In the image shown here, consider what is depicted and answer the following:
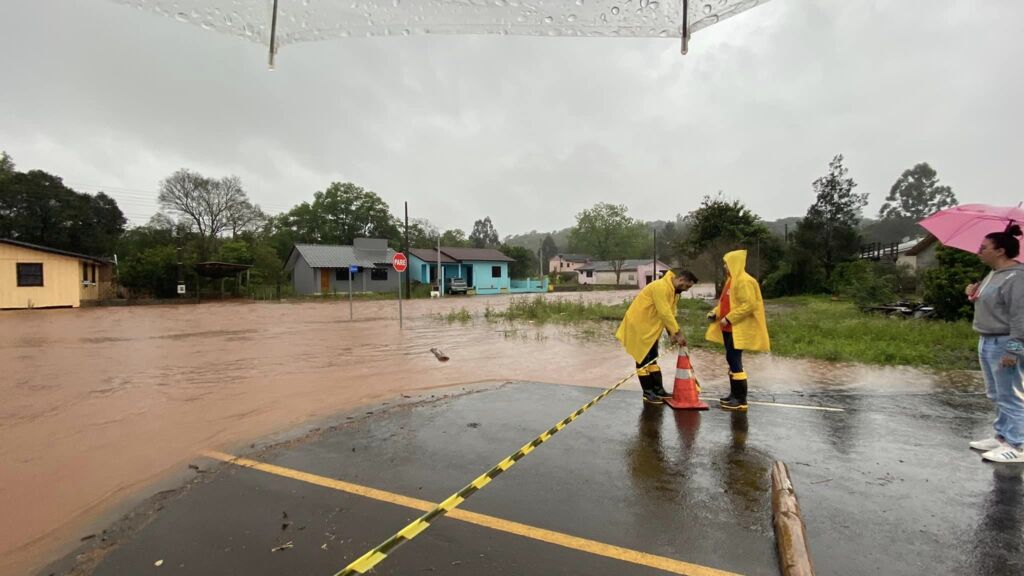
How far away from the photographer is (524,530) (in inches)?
111

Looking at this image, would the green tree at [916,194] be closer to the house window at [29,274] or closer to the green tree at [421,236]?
the green tree at [421,236]

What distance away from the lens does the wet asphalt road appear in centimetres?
254

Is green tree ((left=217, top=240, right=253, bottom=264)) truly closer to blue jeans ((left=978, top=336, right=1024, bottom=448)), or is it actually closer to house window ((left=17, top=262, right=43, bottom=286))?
house window ((left=17, top=262, right=43, bottom=286))

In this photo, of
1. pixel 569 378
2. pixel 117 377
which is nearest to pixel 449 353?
pixel 569 378

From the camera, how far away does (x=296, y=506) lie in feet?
10.4

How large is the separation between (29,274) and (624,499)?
32.4m

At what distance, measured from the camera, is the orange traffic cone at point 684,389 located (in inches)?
212

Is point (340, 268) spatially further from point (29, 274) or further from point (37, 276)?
point (29, 274)

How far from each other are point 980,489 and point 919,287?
2645 cm

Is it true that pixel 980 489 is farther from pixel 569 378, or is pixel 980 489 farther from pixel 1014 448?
pixel 569 378

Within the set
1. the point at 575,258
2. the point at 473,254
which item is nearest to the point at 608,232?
the point at 575,258

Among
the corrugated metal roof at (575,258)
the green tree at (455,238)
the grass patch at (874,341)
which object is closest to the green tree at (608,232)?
the corrugated metal roof at (575,258)

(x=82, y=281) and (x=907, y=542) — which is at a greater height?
(x=82, y=281)

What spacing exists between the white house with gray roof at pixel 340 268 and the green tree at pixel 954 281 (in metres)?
32.9
